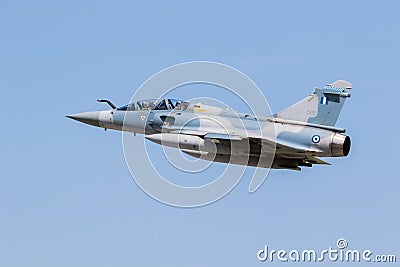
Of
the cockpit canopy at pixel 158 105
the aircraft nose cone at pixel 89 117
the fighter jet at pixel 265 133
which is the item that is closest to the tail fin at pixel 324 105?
the fighter jet at pixel 265 133

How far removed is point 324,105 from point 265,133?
218cm

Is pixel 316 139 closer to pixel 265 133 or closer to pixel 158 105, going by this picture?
pixel 265 133

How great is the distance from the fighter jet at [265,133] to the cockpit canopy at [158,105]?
0.12m

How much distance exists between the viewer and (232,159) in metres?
38.1

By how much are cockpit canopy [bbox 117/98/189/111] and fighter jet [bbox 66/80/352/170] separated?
124 mm

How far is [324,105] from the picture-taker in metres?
37.4

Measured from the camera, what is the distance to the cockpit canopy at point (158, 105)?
39.7 metres

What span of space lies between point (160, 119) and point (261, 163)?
4053mm

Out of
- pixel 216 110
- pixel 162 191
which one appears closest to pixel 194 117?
pixel 216 110

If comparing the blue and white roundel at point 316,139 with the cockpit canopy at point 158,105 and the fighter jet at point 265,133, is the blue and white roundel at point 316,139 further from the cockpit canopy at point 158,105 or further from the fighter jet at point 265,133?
the cockpit canopy at point 158,105

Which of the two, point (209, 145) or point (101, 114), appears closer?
point (209, 145)

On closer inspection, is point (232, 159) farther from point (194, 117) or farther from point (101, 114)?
point (101, 114)

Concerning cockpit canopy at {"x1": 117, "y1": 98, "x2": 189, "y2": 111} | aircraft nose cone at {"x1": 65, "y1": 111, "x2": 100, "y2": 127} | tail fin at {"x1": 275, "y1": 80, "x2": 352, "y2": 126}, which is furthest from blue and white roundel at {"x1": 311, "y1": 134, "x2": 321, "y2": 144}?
aircraft nose cone at {"x1": 65, "y1": 111, "x2": 100, "y2": 127}

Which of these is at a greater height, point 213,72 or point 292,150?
point 213,72
